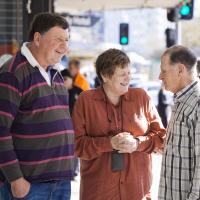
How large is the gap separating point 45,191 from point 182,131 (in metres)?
0.91

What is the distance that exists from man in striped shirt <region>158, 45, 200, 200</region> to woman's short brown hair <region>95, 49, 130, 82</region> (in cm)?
36

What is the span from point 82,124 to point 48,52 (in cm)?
63

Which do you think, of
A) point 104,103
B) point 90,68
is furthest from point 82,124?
point 90,68

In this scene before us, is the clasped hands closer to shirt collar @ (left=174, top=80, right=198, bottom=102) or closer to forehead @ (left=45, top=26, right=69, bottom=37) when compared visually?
shirt collar @ (left=174, top=80, right=198, bottom=102)

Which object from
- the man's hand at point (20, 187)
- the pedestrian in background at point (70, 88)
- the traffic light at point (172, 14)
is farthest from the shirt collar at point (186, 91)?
the traffic light at point (172, 14)

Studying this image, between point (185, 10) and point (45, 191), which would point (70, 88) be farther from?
point (45, 191)

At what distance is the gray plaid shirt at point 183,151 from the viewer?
3.34m

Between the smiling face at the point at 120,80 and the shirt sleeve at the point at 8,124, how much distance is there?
31.2 inches

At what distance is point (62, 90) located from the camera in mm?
3676

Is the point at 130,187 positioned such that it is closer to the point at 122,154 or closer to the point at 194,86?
the point at 122,154

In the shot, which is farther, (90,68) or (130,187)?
(90,68)

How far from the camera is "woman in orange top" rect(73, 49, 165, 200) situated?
391 cm

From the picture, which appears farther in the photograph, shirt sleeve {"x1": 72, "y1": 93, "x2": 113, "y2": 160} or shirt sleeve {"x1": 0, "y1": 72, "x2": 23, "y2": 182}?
shirt sleeve {"x1": 72, "y1": 93, "x2": 113, "y2": 160}

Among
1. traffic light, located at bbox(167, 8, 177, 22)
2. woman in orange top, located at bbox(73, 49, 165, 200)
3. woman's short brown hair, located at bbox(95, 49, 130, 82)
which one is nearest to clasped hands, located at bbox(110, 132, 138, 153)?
woman in orange top, located at bbox(73, 49, 165, 200)
